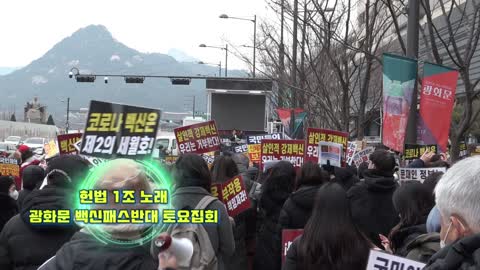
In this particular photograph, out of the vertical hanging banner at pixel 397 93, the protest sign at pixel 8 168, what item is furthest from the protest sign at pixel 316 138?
the protest sign at pixel 8 168

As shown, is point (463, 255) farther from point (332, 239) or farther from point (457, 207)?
point (332, 239)

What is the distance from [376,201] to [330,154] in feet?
9.98

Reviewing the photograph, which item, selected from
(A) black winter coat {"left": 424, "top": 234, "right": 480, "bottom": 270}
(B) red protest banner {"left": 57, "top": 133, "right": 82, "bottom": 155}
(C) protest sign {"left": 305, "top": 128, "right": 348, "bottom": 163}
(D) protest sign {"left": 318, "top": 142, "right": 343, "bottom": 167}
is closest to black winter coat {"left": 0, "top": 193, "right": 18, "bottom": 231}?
(B) red protest banner {"left": 57, "top": 133, "right": 82, "bottom": 155}

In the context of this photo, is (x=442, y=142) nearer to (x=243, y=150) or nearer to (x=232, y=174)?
(x=232, y=174)

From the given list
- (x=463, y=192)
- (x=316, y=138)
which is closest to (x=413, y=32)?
(x=316, y=138)

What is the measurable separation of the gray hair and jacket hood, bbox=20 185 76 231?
7.56 feet

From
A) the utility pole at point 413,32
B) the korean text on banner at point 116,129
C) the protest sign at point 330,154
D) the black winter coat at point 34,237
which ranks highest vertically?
the utility pole at point 413,32

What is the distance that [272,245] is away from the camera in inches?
258

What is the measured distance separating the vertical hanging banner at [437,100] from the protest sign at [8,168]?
657cm

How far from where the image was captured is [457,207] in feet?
8.13

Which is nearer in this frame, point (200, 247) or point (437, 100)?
point (200, 247)

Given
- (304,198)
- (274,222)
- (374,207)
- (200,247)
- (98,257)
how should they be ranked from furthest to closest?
(274,222)
(374,207)
(304,198)
(200,247)
(98,257)

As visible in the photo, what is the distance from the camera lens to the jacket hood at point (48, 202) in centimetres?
393

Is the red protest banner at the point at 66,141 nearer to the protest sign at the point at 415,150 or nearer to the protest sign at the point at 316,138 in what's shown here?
the protest sign at the point at 316,138
